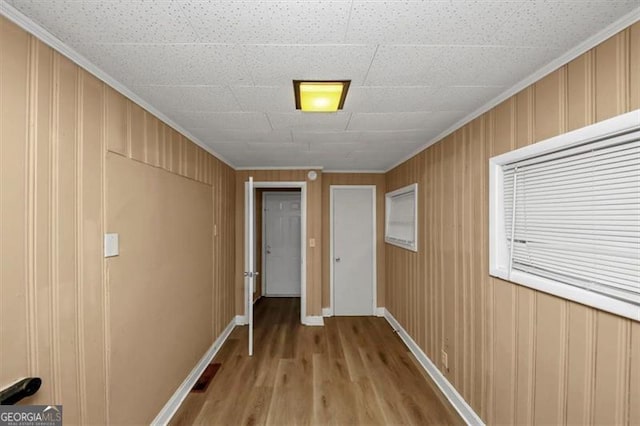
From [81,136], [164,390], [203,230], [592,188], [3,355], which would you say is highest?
[81,136]

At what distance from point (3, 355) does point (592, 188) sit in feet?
8.21


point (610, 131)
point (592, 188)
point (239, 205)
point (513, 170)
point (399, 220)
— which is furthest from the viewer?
point (239, 205)

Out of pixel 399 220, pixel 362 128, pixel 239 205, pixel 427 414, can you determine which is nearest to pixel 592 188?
pixel 362 128

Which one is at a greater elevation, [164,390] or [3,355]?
[3,355]

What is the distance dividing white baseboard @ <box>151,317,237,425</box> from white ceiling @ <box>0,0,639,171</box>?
227 cm

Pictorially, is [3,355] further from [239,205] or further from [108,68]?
[239,205]

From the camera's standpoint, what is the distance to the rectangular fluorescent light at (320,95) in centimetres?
162

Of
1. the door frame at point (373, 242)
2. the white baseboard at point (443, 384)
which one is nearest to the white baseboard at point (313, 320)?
the door frame at point (373, 242)

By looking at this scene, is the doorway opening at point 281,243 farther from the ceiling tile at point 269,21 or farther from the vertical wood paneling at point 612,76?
the vertical wood paneling at point 612,76

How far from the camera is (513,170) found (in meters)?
1.74

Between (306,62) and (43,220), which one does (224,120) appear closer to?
(306,62)

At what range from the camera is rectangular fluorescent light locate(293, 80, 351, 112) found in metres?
1.62

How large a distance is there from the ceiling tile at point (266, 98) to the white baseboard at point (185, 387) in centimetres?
237

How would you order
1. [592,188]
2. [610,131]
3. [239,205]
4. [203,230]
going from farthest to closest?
[239,205] → [203,230] → [592,188] → [610,131]
